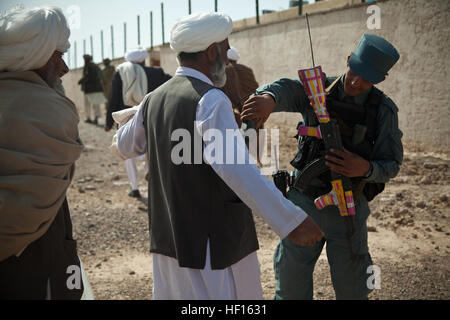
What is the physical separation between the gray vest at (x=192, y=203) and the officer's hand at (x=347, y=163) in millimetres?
778

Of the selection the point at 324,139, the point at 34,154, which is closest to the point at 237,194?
the point at 34,154

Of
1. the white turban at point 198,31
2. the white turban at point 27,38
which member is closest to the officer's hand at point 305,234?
the white turban at point 198,31

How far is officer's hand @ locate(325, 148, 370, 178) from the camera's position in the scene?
281 cm

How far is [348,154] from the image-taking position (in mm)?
2834

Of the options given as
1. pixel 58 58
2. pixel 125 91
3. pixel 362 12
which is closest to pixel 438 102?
pixel 362 12

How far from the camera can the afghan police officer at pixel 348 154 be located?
282 centimetres

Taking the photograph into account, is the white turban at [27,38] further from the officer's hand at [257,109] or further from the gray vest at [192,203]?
the officer's hand at [257,109]

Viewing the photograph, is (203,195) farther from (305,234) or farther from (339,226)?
(339,226)

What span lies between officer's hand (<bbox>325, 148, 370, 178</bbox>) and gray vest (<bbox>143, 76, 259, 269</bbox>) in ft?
2.55

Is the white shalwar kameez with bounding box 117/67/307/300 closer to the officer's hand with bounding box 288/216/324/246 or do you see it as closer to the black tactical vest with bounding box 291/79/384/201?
the officer's hand with bounding box 288/216/324/246

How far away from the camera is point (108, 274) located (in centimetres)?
459
